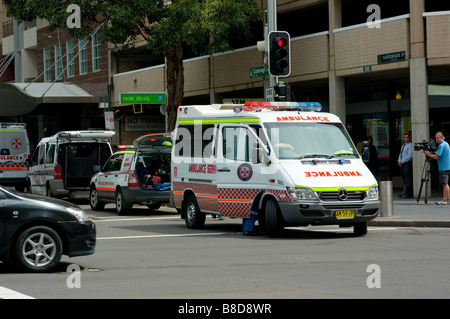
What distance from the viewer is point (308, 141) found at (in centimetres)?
1555

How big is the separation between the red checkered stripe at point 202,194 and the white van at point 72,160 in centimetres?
862

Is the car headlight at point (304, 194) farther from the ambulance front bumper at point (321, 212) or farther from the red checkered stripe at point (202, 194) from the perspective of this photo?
the red checkered stripe at point (202, 194)

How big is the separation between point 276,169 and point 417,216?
4766 mm

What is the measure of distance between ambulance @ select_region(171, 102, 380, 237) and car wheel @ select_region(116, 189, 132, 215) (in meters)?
4.80

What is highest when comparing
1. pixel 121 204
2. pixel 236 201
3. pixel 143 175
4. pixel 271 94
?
pixel 271 94

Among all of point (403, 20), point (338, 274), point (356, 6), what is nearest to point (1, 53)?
point (356, 6)

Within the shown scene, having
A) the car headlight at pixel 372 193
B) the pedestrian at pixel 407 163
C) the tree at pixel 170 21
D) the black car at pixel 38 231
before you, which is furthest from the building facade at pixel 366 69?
the black car at pixel 38 231

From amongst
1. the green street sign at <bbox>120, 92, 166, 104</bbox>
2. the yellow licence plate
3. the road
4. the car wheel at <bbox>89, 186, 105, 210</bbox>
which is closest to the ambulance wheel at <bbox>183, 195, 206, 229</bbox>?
the road

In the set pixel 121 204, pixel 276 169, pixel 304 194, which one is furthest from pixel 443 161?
pixel 121 204

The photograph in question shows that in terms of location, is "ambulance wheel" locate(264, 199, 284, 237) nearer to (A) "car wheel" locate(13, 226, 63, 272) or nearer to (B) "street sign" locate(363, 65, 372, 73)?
(A) "car wheel" locate(13, 226, 63, 272)

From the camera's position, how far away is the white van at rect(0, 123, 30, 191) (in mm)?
32562

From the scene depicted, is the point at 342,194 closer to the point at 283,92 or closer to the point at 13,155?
the point at 283,92

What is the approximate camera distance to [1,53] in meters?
59.9

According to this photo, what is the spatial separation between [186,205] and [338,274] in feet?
25.6
